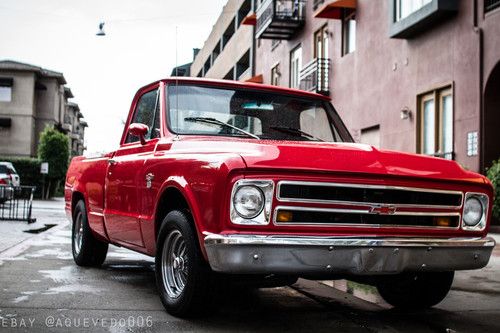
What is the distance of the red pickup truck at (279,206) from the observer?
4.44m

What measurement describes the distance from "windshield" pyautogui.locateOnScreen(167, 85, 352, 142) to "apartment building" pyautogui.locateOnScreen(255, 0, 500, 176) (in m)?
9.06

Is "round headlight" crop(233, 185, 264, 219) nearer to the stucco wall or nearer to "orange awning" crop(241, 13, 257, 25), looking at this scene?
"orange awning" crop(241, 13, 257, 25)

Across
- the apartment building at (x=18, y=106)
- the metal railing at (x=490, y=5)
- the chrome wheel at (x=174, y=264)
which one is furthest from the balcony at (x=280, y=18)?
the apartment building at (x=18, y=106)

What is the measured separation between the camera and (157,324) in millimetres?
Answer: 4855

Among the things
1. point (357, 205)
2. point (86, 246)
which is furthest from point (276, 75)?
point (357, 205)

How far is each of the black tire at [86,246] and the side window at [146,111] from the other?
139 cm

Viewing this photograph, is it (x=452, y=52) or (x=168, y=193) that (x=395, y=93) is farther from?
(x=168, y=193)

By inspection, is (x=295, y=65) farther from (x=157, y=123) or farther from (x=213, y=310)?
(x=213, y=310)

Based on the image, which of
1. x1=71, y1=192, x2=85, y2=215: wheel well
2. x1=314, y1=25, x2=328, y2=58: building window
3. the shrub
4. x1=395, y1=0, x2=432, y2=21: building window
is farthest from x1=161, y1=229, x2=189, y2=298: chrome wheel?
x1=314, y1=25, x2=328, y2=58: building window

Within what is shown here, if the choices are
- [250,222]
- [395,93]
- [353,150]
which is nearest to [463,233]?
[353,150]

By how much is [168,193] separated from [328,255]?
152 centimetres

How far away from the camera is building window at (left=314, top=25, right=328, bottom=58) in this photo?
24609 mm

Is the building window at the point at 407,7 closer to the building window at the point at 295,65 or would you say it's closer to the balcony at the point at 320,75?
the balcony at the point at 320,75

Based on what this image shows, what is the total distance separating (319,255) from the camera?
4422mm
